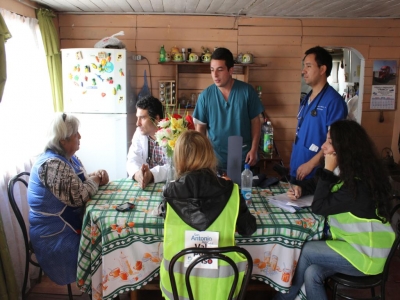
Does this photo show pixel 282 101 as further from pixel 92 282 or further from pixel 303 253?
pixel 92 282

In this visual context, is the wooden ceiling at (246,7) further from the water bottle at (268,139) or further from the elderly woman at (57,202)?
the elderly woman at (57,202)

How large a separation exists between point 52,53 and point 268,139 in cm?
228

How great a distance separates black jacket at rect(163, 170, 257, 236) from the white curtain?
138cm

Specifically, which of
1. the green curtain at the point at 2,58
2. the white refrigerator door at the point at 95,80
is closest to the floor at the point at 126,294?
the green curtain at the point at 2,58

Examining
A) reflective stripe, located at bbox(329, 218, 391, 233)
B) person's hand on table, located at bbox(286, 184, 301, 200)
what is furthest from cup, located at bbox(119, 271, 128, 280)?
reflective stripe, located at bbox(329, 218, 391, 233)

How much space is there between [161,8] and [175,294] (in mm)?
2825

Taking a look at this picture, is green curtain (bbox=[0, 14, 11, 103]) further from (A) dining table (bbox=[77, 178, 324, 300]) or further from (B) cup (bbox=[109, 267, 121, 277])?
(B) cup (bbox=[109, 267, 121, 277])

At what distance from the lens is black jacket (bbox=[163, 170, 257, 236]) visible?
143 centimetres

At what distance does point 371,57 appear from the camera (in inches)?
151

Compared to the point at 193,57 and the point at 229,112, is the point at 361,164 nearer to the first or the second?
the point at 229,112

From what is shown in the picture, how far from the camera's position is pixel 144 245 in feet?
A: 5.56

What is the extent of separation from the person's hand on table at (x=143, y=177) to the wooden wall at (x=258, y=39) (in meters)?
1.69

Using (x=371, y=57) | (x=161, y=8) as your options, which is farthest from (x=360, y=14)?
(x=161, y=8)

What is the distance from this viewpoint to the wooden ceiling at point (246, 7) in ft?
10.1
